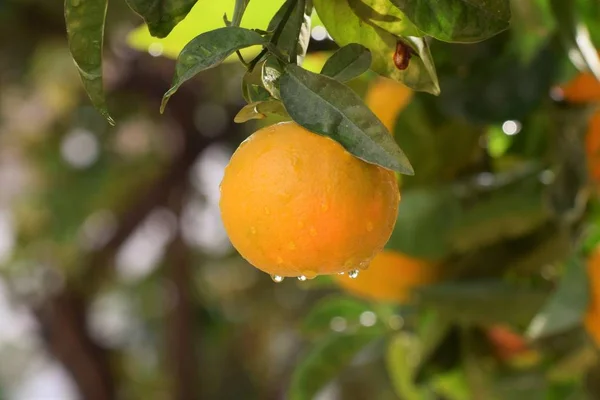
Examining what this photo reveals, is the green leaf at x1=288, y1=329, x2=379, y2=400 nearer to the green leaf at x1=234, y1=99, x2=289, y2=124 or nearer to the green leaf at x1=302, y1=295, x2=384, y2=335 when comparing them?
the green leaf at x1=302, y1=295, x2=384, y2=335

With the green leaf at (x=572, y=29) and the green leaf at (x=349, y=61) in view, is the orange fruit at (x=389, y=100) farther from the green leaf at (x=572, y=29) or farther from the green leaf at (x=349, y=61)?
the green leaf at (x=349, y=61)

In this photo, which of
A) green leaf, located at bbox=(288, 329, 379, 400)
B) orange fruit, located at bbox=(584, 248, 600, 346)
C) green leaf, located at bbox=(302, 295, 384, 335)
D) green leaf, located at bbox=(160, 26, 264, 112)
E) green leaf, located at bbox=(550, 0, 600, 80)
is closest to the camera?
green leaf, located at bbox=(160, 26, 264, 112)

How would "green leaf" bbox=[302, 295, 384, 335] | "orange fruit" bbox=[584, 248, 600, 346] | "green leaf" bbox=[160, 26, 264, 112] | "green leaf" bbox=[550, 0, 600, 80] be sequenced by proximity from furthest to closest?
"green leaf" bbox=[302, 295, 384, 335], "orange fruit" bbox=[584, 248, 600, 346], "green leaf" bbox=[550, 0, 600, 80], "green leaf" bbox=[160, 26, 264, 112]

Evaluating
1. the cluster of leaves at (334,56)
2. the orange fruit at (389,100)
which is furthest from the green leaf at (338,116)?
the orange fruit at (389,100)

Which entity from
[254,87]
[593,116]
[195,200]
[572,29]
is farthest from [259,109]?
[195,200]

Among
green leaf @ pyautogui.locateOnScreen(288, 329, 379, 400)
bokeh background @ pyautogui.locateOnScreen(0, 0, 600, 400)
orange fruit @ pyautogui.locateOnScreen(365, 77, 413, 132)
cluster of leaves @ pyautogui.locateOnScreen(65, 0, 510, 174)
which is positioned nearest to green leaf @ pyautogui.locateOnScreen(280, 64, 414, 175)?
cluster of leaves @ pyautogui.locateOnScreen(65, 0, 510, 174)

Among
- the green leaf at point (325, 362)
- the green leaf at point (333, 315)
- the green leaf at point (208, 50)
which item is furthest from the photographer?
the green leaf at point (333, 315)

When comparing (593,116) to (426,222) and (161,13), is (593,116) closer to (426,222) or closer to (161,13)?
(426,222)
